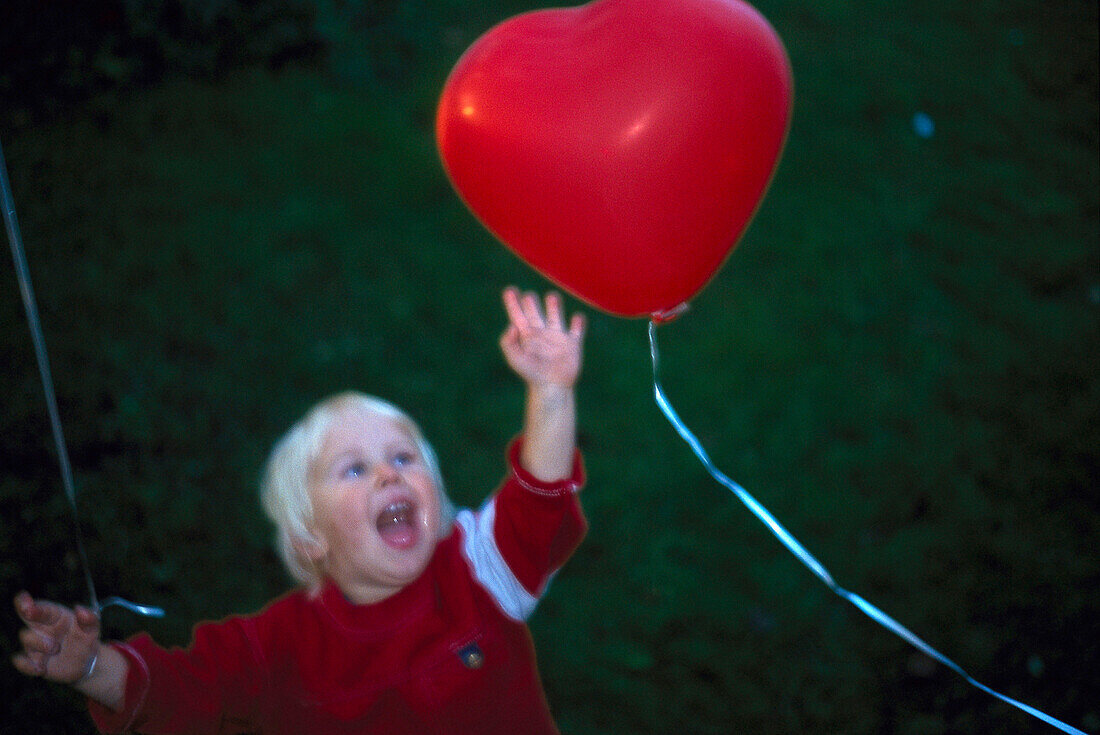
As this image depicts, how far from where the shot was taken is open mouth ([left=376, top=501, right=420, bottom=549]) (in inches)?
46.1

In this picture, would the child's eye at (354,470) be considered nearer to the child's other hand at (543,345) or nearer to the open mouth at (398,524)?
the open mouth at (398,524)

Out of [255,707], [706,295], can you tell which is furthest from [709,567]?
[255,707]

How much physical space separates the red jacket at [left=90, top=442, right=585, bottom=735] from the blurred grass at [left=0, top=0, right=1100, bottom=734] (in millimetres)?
699

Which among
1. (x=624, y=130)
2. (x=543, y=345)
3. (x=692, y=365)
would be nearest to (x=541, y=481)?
(x=543, y=345)

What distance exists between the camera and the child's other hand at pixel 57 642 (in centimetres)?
104

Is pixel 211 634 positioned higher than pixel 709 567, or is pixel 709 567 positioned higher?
pixel 211 634

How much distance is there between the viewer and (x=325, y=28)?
7.12 feet

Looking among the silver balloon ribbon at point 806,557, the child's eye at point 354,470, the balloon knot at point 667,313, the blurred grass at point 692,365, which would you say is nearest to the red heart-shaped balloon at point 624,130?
the balloon knot at point 667,313

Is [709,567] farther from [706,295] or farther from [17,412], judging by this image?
[17,412]

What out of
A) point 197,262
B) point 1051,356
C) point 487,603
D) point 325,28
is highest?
point 325,28

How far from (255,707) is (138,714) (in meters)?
0.13

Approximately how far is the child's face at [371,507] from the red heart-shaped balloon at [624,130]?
28cm

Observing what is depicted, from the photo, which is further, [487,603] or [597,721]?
[597,721]

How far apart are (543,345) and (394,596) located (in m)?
0.31
